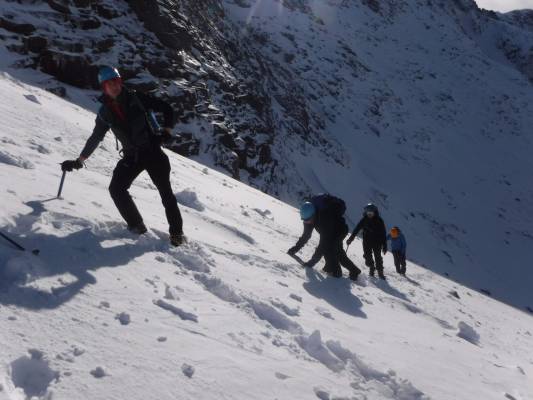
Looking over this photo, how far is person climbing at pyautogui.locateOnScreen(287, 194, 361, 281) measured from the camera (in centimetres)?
785

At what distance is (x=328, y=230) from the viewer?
7.98 metres

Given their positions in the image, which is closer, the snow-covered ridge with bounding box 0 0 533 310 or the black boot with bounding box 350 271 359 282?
the black boot with bounding box 350 271 359 282

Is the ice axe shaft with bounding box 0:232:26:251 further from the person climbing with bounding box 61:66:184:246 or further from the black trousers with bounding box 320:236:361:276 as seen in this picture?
the black trousers with bounding box 320:236:361:276

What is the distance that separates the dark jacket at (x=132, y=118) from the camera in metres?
5.12

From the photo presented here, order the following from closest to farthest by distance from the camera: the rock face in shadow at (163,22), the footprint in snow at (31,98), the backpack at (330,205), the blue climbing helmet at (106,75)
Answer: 1. the blue climbing helmet at (106,75)
2. the backpack at (330,205)
3. the footprint in snow at (31,98)
4. the rock face in shadow at (163,22)

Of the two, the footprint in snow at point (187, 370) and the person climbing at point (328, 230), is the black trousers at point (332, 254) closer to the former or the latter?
the person climbing at point (328, 230)

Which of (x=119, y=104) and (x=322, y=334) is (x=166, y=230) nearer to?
(x=119, y=104)

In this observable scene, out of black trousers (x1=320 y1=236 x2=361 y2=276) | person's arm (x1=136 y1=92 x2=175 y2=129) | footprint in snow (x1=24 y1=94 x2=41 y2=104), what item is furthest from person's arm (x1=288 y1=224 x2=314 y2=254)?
footprint in snow (x1=24 y1=94 x2=41 y2=104)

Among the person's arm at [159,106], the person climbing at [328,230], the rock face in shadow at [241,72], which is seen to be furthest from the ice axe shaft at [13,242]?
the rock face in shadow at [241,72]

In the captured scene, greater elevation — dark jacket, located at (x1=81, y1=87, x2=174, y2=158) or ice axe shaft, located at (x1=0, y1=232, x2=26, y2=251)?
dark jacket, located at (x1=81, y1=87, x2=174, y2=158)

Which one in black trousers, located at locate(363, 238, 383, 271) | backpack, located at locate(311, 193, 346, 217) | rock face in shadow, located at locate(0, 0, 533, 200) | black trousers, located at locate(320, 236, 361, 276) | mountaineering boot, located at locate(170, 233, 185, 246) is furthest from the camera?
rock face in shadow, located at locate(0, 0, 533, 200)

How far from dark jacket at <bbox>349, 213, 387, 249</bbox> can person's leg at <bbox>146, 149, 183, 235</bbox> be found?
5.79 meters

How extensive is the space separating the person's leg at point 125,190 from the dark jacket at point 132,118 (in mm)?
155

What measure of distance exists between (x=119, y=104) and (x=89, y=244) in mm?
1567
